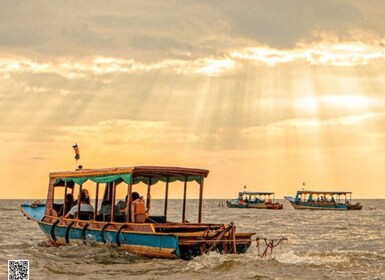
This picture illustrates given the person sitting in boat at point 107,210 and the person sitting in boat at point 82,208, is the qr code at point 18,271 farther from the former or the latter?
the person sitting in boat at point 82,208

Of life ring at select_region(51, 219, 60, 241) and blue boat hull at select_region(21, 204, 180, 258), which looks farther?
life ring at select_region(51, 219, 60, 241)

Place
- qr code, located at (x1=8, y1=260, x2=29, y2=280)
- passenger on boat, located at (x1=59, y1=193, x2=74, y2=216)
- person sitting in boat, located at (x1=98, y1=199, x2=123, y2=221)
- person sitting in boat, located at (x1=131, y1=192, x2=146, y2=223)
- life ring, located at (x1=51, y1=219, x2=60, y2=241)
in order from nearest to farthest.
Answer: qr code, located at (x1=8, y1=260, x2=29, y2=280)
person sitting in boat, located at (x1=131, y1=192, x2=146, y2=223)
person sitting in boat, located at (x1=98, y1=199, x2=123, y2=221)
life ring, located at (x1=51, y1=219, x2=60, y2=241)
passenger on boat, located at (x1=59, y1=193, x2=74, y2=216)

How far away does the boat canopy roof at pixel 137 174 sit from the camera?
20.0m

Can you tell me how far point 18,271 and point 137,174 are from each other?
5.31 m

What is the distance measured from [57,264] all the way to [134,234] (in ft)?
8.18

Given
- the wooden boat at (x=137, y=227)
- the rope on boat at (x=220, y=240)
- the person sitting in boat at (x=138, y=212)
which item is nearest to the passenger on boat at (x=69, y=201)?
the wooden boat at (x=137, y=227)

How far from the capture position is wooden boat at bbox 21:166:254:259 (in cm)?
1808

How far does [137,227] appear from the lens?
19.1 meters

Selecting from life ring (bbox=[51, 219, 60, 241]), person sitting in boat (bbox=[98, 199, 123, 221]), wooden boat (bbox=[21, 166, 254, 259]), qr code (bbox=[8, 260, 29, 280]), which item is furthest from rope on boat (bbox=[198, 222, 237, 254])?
life ring (bbox=[51, 219, 60, 241])

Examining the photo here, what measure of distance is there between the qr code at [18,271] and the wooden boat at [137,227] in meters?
3.39

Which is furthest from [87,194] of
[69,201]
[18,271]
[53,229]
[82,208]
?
[18,271]

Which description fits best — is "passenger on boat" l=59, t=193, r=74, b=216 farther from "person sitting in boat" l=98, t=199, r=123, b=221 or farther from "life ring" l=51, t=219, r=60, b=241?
"person sitting in boat" l=98, t=199, r=123, b=221

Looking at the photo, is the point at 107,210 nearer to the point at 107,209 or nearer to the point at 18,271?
the point at 107,209

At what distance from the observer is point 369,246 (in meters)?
32.7
